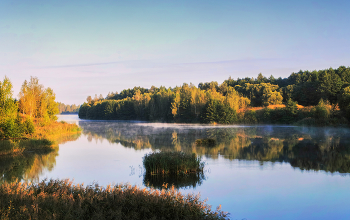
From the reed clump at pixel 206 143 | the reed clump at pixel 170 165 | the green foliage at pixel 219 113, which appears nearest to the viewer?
the reed clump at pixel 170 165

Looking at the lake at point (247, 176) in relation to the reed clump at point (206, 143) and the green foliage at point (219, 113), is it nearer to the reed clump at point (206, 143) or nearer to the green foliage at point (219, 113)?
the reed clump at point (206, 143)

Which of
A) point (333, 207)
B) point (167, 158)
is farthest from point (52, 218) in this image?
point (333, 207)

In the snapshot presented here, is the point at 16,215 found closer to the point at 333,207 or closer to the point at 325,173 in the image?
the point at 333,207

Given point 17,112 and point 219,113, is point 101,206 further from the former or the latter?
point 219,113

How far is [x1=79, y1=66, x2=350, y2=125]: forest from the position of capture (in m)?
49.7

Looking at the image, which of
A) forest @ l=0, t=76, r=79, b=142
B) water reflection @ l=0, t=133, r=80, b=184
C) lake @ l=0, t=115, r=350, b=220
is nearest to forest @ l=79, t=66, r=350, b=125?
lake @ l=0, t=115, r=350, b=220

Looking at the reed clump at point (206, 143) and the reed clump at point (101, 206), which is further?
the reed clump at point (206, 143)

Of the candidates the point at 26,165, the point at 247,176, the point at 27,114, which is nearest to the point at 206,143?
the point at 247,176

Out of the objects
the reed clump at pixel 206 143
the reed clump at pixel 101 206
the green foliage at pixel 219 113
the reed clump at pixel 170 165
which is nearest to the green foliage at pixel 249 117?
the green foliage at pixel 219 113

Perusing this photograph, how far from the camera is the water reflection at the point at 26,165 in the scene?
12541mm

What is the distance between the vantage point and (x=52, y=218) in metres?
5.53

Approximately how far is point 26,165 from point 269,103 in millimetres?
63782

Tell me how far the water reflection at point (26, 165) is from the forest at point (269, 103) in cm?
4770

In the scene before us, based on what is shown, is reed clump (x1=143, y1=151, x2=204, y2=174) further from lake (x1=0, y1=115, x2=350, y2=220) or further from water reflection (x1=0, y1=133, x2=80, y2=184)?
water reflection (x1=0, y1=133, x2=80, y2=184)
